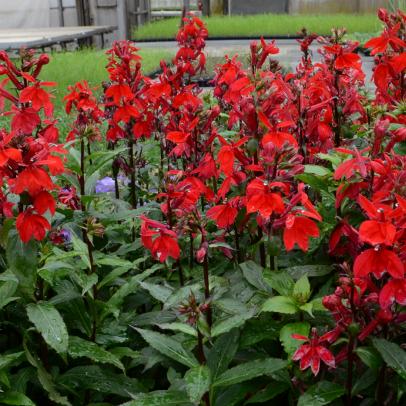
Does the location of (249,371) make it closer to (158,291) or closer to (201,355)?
(201,355)

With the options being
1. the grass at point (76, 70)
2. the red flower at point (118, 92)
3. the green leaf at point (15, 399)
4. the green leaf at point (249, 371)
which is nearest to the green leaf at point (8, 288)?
the green leaf at point (15, 399)

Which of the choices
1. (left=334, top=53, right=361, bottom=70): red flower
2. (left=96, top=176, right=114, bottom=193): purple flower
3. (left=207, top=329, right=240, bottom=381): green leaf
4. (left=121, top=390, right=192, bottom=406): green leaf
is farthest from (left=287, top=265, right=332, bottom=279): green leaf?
(left=96, top=176, right=114, bottom=193): purple flower

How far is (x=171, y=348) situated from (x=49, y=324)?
0.21m

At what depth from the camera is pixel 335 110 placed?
1614 mm

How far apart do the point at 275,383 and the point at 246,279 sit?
0.19m

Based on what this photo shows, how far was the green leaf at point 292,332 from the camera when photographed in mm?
1063

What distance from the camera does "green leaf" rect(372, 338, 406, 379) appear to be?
0.98 metres

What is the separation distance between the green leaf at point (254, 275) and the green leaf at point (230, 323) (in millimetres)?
116

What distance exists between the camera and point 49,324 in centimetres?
117

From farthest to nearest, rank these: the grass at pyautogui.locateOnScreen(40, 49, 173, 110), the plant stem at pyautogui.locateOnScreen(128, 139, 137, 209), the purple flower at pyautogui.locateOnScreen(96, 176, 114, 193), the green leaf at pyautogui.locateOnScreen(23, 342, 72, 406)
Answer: the grass at pyautogui.locateOnScreen(40, 49, 173, 110) < the purple flower at pyautogui.locateOnScreen(96, 176, 114, 193) < the plant stem at pyautogui.locateOnScreen(128, 139, 137, 209) < the green leaf at pyautogui.locateOnScreen(23, 342, 72, 406)

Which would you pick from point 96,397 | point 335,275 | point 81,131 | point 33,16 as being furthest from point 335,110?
point 33,16

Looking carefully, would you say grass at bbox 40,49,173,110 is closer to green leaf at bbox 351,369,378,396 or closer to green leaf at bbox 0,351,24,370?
green leaf at bbox 0,351,24,370

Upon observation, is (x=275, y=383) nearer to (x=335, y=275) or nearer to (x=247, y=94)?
(x=335, y=275)

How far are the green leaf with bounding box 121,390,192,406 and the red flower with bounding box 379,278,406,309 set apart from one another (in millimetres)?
360
